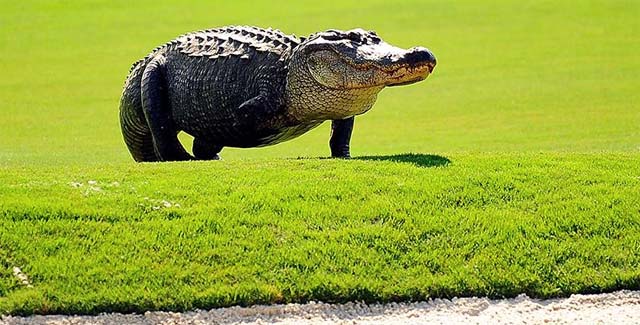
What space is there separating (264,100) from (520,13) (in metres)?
16.3

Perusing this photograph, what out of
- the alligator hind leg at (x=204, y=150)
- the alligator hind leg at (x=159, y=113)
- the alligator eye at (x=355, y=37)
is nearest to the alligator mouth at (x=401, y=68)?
the alligator eye at (x=355, y=37)

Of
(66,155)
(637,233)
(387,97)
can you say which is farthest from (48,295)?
(387,97)

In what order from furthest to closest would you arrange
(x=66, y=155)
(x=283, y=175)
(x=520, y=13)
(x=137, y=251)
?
(x=520, y=13) < (x=66, y=155) < (x=283, y=175) < (x=137, y=251)

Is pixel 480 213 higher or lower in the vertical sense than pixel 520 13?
lower

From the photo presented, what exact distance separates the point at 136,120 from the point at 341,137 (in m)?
1.73

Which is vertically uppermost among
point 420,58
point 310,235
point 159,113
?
point 420,58

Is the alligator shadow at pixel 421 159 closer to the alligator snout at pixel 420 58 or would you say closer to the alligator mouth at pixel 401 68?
the alligator mouth at pixel 401 68

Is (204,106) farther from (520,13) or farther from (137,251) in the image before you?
(520,13)

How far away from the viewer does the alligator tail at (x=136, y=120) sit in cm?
780

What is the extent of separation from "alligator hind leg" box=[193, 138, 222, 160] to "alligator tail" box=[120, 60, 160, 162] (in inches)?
18.1

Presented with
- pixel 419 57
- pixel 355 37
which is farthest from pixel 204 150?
pixel 419 57

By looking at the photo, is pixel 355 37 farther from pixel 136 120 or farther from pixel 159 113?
pixel 136 120

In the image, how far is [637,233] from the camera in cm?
554

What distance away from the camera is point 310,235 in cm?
531
